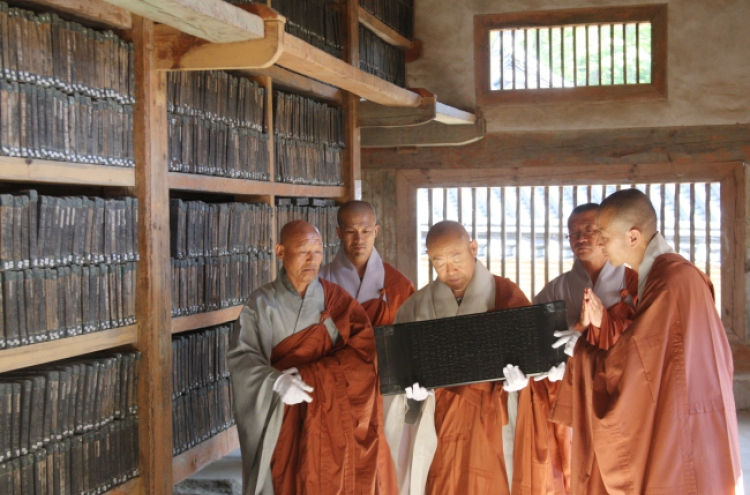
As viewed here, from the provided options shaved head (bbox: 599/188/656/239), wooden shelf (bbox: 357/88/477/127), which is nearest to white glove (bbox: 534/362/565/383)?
shaved head (bbox: 599/188/656/239)

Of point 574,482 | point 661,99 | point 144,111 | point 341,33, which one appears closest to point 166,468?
point 144,111

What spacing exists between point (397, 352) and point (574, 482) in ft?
2.79

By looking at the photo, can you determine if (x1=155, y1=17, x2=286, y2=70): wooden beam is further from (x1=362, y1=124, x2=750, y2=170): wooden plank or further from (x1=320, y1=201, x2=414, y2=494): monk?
(x1=362, y1=124, x2=750, y2=170): wooden plank

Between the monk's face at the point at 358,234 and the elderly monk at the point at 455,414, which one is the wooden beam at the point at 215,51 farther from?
the monk's face at the point at 358,234

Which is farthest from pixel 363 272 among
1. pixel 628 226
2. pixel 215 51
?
pixel 628 226

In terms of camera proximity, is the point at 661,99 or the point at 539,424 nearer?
the point at 539,424

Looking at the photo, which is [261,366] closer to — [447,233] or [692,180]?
[447,233]

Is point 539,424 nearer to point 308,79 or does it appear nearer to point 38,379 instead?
point 38,379

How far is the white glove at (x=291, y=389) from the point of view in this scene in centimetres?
319

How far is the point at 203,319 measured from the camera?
4.21 m

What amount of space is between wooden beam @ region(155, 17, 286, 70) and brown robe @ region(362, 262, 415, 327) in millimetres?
1485

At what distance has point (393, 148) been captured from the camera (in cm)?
723

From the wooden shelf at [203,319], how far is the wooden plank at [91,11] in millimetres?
1443

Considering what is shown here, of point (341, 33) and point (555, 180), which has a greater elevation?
point (341, 33)
